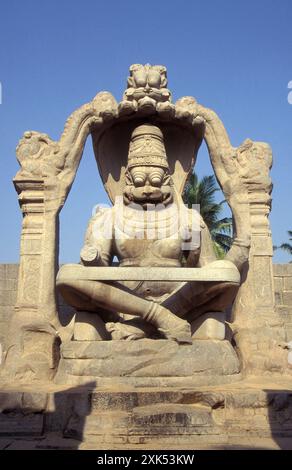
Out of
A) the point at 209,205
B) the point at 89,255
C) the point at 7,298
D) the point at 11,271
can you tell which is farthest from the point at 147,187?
the point at 209,205

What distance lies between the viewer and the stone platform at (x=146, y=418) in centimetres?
361

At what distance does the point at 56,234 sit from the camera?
606cm

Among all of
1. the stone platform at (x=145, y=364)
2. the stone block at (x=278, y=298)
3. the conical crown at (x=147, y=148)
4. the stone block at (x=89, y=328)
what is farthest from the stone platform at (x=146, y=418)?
the stone block at (x=278, y=298)

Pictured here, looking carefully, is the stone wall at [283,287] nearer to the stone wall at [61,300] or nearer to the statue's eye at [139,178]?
the stone wall at [61,300]

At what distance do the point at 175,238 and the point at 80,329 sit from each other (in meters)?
1.60

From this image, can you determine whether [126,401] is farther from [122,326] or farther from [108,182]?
[108,182]

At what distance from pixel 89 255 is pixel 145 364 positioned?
4.12 feet

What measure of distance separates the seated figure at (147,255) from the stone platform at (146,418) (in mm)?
812

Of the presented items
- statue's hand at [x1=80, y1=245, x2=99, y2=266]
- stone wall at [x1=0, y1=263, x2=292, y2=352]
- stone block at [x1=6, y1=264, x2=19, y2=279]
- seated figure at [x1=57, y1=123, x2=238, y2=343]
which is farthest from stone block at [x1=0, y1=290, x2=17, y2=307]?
statue's hand at [x1=80, y1=245, x2=99, y2=266]

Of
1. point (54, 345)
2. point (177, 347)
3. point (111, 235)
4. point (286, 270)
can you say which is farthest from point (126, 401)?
point (286, 270)

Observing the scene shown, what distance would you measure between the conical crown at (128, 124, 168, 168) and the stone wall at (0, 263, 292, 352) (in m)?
3.08

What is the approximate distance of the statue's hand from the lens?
4.88m

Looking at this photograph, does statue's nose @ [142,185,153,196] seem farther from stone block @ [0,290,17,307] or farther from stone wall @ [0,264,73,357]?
stone block @ [0,290,17,307]

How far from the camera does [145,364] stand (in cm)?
443
